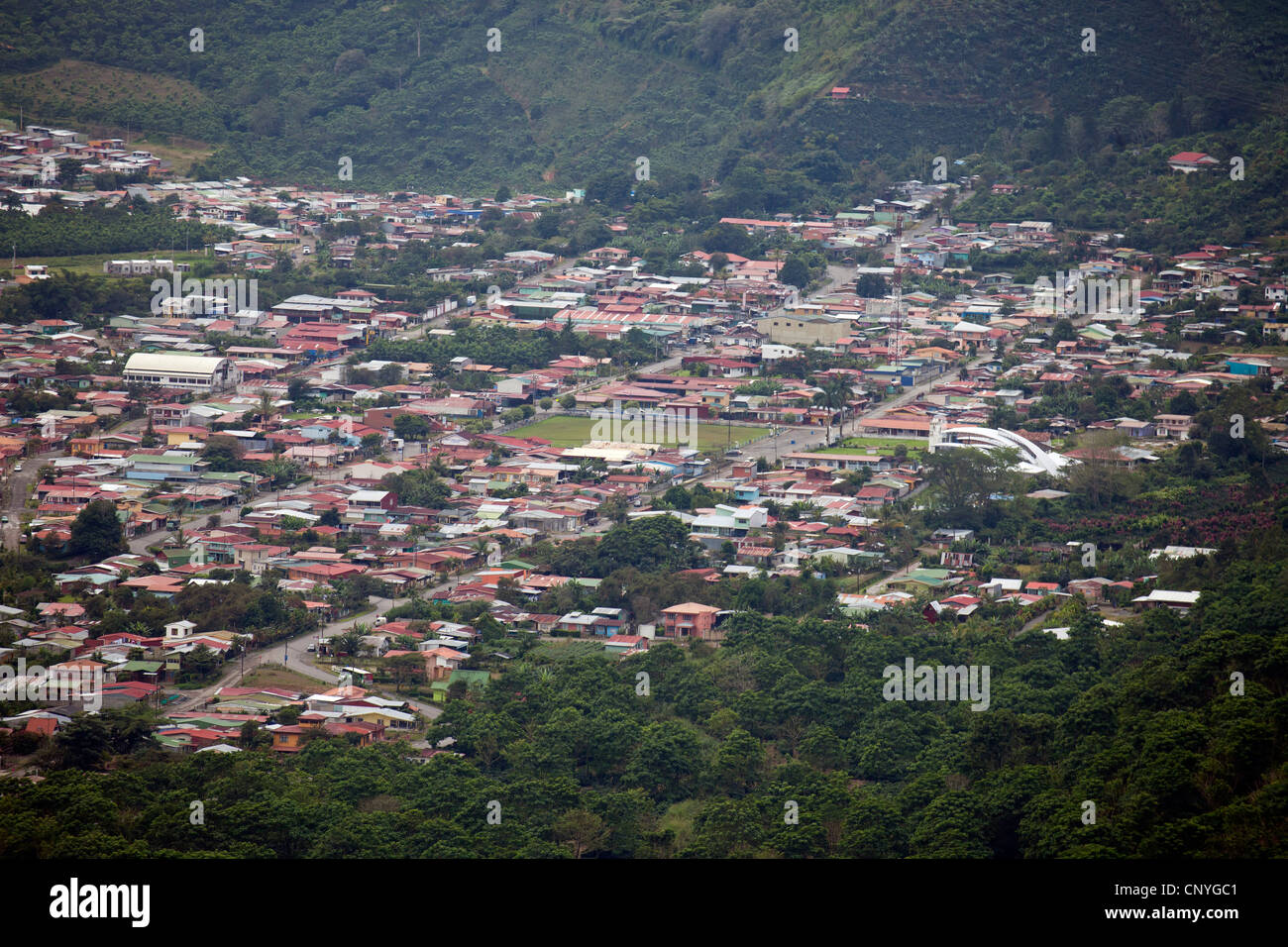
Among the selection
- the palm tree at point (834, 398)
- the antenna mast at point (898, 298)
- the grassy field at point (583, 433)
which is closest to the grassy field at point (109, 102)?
the antenna mast at point (898, 298)

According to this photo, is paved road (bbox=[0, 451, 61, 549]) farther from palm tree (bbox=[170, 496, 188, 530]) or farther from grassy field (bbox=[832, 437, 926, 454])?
grassy field (bbox=[832, 437, 926, 454])

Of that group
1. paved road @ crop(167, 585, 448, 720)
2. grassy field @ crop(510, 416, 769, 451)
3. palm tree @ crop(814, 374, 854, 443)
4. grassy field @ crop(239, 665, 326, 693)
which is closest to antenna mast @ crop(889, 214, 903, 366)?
palm tree @ crop(814, 374, 854, 443)

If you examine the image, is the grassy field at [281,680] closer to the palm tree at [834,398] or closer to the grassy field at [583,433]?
the grassy field at [583,433]

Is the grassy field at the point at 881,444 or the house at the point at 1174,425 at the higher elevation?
the house at the point at 1174,425

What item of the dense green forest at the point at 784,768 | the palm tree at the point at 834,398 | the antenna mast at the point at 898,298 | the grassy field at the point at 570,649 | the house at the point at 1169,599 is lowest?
the dense green forest at the point at 784,768

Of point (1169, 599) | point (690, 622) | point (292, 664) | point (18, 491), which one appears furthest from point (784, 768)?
point (18, 491)

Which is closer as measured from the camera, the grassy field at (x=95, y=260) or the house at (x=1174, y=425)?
the house at (x=1174, y=425)

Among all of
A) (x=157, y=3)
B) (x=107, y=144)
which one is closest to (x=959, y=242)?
(x=107, y=144)

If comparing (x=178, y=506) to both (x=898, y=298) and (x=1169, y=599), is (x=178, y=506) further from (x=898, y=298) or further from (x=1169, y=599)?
(x=898, y=298)
